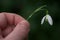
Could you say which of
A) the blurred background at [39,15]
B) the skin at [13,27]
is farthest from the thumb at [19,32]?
the blurred background at [39,15]

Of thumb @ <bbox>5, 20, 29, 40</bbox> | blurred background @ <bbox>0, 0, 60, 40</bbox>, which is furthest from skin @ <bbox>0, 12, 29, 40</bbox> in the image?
blurred background @ <bbox>0, 0, 60, 40</bbox>

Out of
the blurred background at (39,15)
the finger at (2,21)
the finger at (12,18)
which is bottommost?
the finger at (2,21)

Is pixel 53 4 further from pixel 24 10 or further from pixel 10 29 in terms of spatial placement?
pixel 10 29

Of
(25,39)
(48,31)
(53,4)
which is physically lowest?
(25,39)

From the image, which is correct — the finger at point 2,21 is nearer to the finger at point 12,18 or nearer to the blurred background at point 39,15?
the finger at point 12,18

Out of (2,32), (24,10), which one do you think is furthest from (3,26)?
(24,10)

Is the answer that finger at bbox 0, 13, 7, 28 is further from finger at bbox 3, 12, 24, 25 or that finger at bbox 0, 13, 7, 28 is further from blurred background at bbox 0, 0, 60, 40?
blurred background at bbox 0, 0, 60, 40
